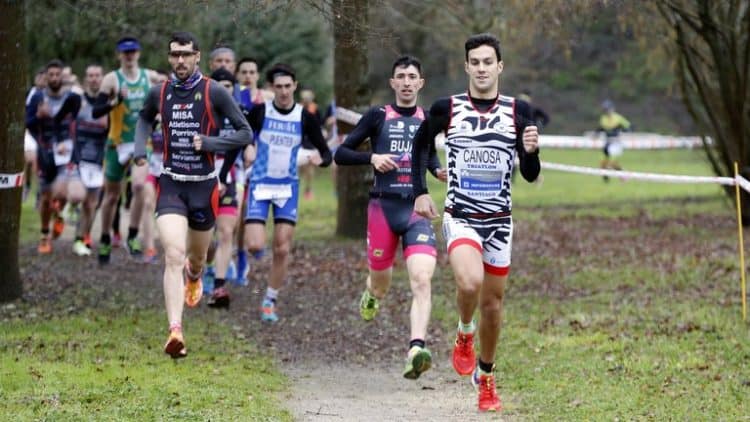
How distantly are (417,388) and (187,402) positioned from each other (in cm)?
192

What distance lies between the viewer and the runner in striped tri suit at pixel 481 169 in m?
7.98

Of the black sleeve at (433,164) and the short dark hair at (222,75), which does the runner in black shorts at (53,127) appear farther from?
the black sleeve at (433,164)

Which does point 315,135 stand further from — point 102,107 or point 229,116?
point 102,107

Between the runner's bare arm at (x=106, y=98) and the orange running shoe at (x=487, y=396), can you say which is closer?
the orange running shoe at (x=487, y=396)

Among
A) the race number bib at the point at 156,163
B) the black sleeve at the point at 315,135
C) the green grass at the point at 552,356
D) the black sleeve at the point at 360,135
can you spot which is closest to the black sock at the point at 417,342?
the green grass at the point at 552,356

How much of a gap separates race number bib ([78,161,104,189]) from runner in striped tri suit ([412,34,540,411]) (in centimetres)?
822

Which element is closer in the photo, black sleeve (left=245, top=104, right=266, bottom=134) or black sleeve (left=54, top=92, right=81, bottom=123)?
black sleeve (left=245, top=104, right=266, bottom=134)

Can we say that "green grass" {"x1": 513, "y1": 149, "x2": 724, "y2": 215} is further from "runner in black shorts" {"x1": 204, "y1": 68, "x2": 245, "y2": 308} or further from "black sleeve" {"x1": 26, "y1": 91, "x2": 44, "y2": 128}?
"black sleeve" {"x1": 26, "y1": 91, "x2": 44, "y2": 128}

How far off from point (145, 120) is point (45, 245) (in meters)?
6.65

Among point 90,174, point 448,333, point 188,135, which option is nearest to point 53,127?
point 90,174

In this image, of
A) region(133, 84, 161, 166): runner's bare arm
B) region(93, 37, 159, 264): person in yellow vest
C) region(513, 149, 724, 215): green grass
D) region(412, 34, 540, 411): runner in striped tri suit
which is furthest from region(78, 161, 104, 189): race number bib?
region(513, 149, 724, 215): green grass

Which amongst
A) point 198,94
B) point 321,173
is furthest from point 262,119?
point 321,173

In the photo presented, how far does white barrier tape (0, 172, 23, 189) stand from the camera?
11.3 metres

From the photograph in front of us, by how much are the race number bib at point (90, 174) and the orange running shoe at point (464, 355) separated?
27.2ft
